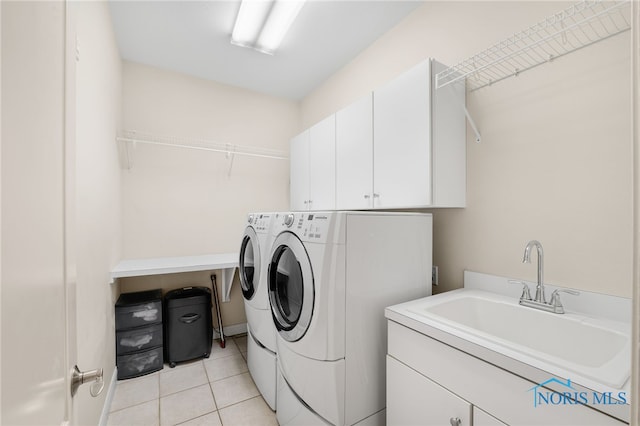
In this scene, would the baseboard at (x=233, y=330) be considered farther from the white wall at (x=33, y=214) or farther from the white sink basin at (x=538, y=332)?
the white wall at (x=33, y=214)

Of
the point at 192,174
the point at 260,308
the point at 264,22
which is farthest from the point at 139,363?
the point at 264,22

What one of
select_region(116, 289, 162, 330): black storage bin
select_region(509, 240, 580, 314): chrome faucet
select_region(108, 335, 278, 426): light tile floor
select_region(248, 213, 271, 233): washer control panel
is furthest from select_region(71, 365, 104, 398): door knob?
select_region(116, 289, 162, 330): black storage bin

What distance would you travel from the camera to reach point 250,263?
215 cm

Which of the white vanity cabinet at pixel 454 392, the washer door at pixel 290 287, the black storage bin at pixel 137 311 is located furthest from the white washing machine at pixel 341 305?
the black storage bin at pixel 137 311

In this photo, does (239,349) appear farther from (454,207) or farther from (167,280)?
(454,207)

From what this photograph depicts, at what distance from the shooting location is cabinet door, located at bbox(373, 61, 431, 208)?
1.54 m

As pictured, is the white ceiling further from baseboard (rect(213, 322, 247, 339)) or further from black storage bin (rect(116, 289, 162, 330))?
baseboard (rect(213, 322, 247, 339))

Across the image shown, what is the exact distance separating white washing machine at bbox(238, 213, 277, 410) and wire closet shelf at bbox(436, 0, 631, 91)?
1468mm

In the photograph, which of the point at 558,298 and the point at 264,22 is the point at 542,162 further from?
the point at 264,22

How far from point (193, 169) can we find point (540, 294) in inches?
117

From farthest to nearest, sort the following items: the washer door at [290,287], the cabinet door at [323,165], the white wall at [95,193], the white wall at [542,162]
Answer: the cabinet door at [323,165] → the washer door at [290,287] → the white wall at [95,193] → the white wall at [542,162]

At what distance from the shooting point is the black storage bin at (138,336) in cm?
218

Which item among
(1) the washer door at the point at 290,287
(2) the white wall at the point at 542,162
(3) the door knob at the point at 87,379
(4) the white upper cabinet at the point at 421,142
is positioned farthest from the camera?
(4) the white upper cabinet at the point at 421,142

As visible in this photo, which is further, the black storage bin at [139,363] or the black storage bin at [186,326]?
the black storage bin at [186,326]
